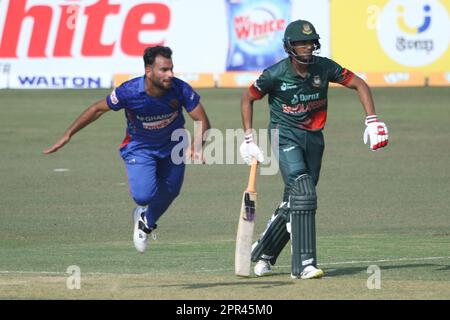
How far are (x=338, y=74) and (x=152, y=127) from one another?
1862mm

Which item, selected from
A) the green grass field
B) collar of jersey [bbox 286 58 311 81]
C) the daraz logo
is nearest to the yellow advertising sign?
the daraz logo

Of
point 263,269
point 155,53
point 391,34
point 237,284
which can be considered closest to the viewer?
point 237,284

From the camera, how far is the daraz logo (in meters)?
34.7

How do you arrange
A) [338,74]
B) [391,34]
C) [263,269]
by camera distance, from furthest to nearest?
[391,34] → [263,269] → [338,74]

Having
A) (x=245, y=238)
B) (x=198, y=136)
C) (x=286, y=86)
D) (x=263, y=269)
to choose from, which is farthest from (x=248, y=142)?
(x=263, y=269)

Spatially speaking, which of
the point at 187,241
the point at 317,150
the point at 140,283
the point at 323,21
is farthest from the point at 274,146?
the point at 323,21

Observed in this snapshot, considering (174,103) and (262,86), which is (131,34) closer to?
(174,103)

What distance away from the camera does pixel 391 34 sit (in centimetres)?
3481

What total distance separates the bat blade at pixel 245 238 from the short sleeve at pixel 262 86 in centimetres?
96

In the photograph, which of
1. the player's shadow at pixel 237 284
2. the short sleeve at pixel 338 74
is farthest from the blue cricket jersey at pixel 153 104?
the player's shadow at pixel 237 284

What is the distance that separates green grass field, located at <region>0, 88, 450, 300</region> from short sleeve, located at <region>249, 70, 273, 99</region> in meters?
1.72

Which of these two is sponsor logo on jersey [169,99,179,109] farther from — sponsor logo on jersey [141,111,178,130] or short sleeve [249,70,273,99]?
short sleeve [249,70,273,99]

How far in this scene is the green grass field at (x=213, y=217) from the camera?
10.6 meters
